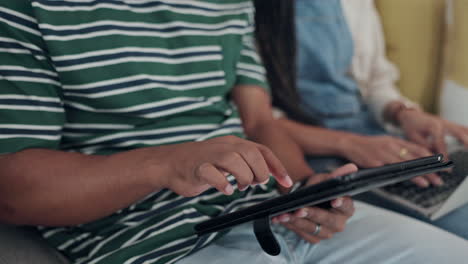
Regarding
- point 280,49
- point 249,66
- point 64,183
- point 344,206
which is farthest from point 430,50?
point 64,183

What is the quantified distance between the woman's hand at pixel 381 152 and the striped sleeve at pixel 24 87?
501 mm

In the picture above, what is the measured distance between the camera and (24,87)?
1.70ft

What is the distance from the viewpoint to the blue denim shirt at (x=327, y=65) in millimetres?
985

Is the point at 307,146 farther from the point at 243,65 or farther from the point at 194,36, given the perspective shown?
the point at 194,36

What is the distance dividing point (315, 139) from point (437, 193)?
9.1 inches

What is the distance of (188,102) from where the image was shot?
2.13 feet

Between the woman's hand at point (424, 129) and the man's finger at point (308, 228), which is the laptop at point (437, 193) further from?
the man's finger at point (308, 228)

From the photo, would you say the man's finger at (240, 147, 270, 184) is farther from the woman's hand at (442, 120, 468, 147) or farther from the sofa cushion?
the woman's hand at (442, 120, 468, 147)

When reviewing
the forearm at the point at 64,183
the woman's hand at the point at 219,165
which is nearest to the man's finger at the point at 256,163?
the woman's hand at the point at 219,165

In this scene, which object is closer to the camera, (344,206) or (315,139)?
(344,206)

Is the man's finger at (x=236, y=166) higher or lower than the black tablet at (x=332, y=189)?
higher

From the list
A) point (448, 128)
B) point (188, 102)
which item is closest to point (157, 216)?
point (188, 102)

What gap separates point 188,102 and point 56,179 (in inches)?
8.4

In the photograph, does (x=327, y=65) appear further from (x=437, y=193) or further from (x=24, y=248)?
(x=24, y=248)
